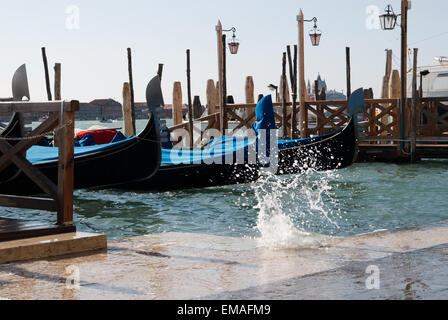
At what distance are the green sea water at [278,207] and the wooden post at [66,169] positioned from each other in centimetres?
172

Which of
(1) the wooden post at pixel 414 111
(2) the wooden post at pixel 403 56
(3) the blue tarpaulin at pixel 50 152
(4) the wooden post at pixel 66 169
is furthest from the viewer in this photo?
(1) the wooden post at pixel 414 111

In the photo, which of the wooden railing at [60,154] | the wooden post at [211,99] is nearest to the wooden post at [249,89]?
the wooden post at [211,99]

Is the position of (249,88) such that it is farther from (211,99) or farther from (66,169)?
(66,169)

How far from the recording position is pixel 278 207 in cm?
1035

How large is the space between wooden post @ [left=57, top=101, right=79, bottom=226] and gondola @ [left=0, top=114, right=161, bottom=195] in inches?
176

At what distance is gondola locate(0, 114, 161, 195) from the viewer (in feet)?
32.9

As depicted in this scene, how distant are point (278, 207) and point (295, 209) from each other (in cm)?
87

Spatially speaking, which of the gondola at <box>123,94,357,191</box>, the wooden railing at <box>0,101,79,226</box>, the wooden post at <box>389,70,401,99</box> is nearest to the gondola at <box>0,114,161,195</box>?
the gondola at <box>123,94,357,191</box>

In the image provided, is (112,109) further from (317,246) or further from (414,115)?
(317,246)

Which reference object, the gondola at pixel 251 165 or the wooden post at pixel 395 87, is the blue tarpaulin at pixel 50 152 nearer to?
the gondola at pixel 251 165

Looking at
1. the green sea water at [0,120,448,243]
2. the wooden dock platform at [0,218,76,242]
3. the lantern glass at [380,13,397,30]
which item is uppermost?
the lantern glass at [380,13,397,30]

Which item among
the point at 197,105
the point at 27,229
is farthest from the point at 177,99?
the point at 27,229

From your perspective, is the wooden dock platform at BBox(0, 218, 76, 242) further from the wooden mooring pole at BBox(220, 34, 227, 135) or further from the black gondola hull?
the wooden mooring pole at BBox(220, 34, 227, 135)

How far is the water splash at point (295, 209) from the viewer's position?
615cm
